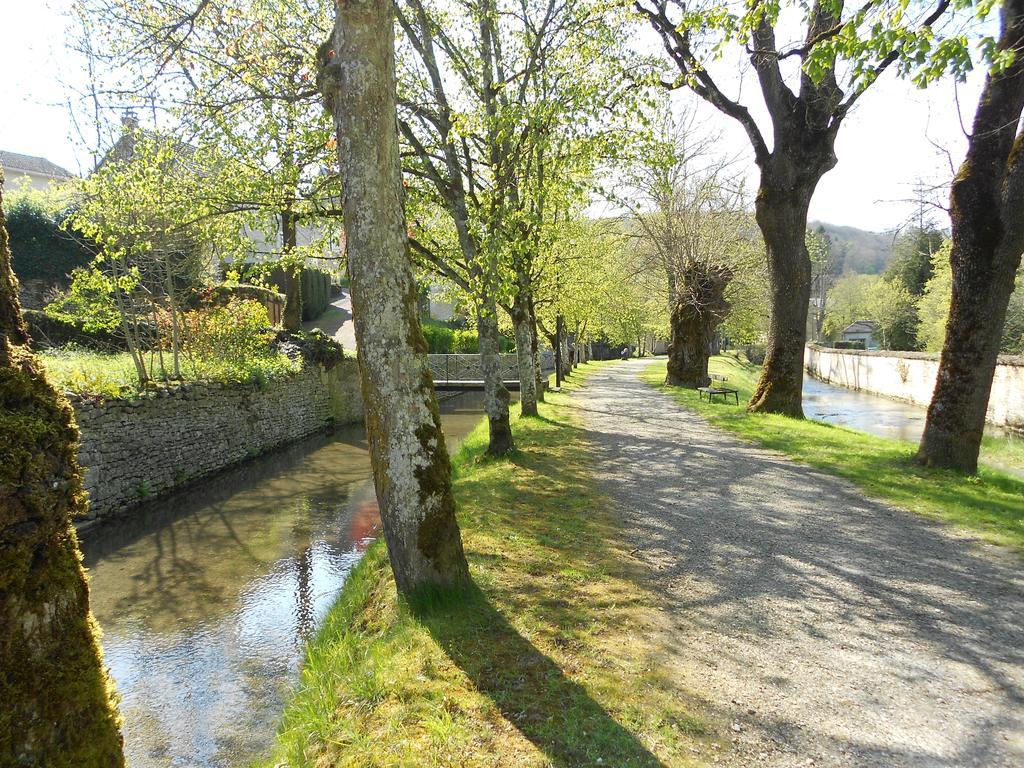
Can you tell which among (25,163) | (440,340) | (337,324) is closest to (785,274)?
(440,340)

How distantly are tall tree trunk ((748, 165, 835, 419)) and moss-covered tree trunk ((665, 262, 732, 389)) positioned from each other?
19.7ft

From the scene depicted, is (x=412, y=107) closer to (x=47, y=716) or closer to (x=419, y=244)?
(x=419, y=244)

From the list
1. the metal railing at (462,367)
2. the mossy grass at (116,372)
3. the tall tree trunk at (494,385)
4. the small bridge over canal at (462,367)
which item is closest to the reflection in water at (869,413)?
the tall tree trunk at (494,385)

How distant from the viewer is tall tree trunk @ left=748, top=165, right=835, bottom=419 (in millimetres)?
12062

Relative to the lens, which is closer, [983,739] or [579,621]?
[983,739]

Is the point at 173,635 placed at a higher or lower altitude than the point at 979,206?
lower

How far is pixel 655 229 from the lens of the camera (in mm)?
20141

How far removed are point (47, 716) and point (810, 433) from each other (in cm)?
1182

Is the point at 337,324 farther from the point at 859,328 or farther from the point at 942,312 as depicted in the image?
the point at 859,328

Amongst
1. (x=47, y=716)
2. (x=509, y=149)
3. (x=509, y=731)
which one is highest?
(x=509, y=149)

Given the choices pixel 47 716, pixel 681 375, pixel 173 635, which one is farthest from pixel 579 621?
pixel 681 375

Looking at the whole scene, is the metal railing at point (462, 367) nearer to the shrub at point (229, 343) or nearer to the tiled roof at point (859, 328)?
the shrub at point (229, 343)

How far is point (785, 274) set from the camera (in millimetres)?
12703

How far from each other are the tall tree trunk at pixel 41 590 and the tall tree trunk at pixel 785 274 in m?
12.7
